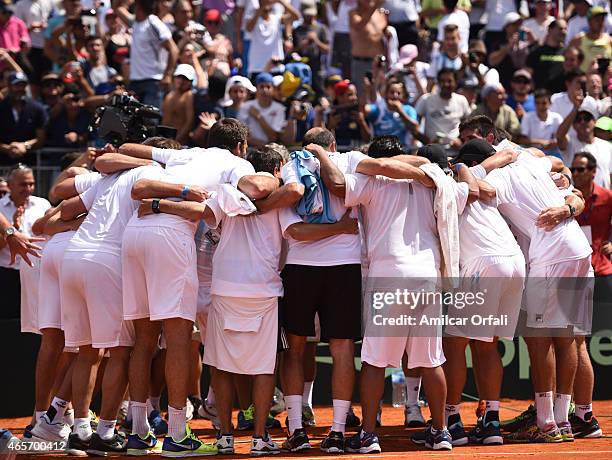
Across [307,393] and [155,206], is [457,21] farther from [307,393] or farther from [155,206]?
[155,206]

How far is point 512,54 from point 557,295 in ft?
27.9

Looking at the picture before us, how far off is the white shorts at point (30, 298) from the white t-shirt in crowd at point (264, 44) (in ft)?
24.5

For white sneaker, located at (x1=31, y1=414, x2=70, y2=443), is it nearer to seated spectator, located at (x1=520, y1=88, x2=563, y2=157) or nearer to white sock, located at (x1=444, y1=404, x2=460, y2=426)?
white sock, located at (x1=444, y1=404, x2=460, y2=426)

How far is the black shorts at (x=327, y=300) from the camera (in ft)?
28.7

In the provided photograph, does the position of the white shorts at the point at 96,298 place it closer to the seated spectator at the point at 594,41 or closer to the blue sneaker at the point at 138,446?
the blue sneaker at the point at 138,446

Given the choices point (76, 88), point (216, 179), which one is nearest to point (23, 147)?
point (76, 88)

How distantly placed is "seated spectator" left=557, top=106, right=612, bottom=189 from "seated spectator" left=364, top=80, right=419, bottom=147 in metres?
1.92

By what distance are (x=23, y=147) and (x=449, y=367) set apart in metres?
7.09

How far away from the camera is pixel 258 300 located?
8.69 m

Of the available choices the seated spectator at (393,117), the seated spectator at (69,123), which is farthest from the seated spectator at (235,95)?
the seated spectator at (69,123)

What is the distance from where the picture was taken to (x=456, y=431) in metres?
9.11

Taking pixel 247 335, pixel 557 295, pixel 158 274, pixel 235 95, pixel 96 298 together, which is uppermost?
pixel 235 95

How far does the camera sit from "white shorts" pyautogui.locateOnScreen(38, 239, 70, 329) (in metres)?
9.48

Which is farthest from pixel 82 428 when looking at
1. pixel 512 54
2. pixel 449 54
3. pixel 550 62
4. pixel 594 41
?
pixel 594 41
